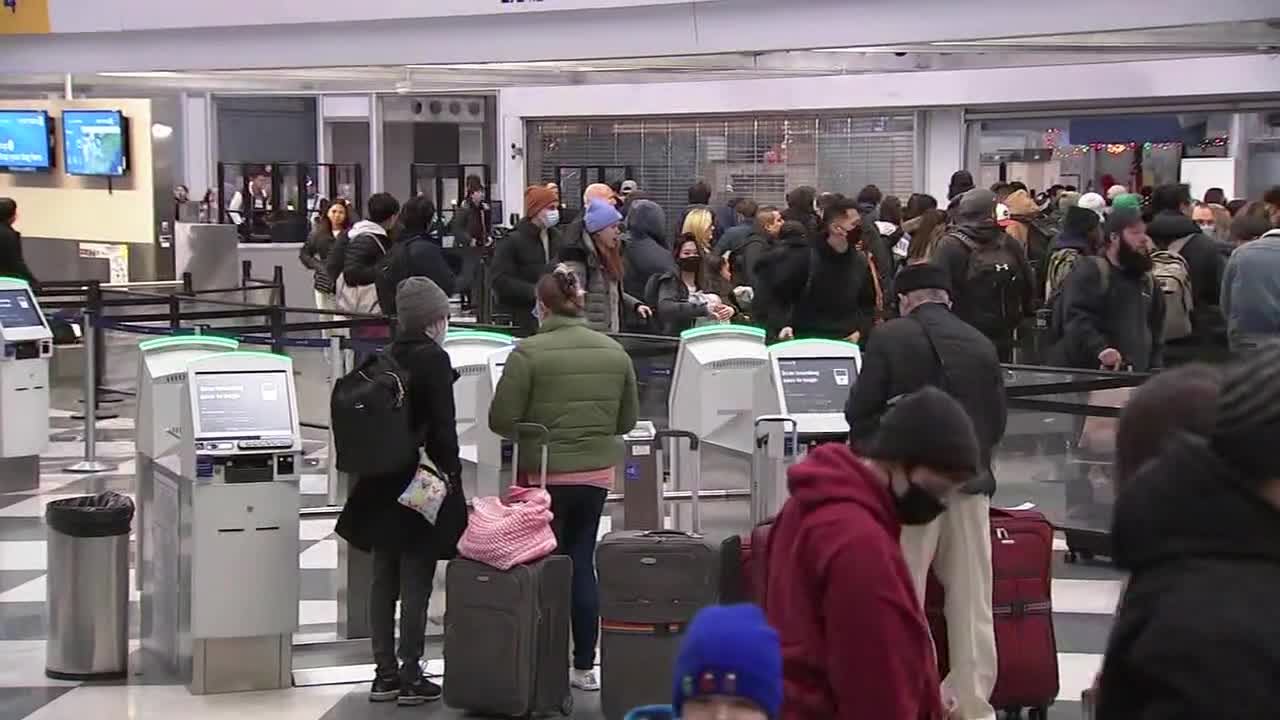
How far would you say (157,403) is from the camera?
773cm

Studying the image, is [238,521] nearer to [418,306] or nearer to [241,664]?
[241,664]

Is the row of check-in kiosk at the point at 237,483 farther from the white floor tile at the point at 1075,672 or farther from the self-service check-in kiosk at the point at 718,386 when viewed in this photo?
the white floor tile at the point at 1075,672

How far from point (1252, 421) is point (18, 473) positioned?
10960 millimetres

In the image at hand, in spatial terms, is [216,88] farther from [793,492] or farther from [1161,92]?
[793,492]

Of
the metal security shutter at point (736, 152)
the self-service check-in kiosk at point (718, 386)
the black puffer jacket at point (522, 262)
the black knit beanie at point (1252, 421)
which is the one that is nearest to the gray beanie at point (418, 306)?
the self-service check-in kiosk at point (718, 386)

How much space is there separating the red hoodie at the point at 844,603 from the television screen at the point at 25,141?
18569 mm

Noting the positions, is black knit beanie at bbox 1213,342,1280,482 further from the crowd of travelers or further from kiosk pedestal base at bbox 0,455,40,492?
kiosk pedestal base at bbox 0,455,40,492

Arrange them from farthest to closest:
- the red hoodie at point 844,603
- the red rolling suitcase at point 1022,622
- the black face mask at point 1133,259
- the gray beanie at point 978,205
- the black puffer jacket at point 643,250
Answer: the black puffer jacket at point 643,250
the black face mask at point 1133,259
the gray beanie at point 978,205
the red rolling suitcase at point 1022,622
the red hoodie at point 844,603

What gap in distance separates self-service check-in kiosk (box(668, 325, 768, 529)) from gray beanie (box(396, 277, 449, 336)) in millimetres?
1764

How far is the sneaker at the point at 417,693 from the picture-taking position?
6973mm

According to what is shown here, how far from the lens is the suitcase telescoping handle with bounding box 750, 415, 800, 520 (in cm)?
708

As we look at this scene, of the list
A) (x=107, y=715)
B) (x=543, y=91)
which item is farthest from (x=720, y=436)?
(x=543, y=91)

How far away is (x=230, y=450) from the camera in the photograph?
278 inches

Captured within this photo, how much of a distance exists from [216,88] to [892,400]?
23592 mm
